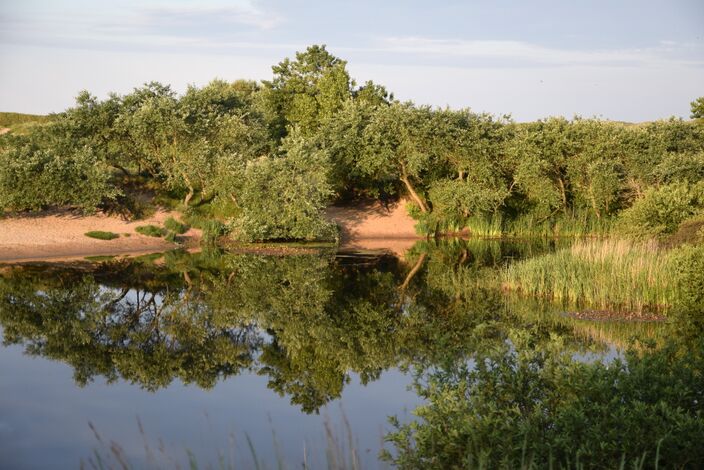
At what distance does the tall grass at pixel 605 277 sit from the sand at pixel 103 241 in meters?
12.8

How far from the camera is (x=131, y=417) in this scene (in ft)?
45.0

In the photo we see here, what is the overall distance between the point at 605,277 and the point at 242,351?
10.6 m

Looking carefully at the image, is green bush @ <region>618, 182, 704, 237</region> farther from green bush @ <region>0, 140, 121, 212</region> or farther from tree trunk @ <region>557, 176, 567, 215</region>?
green bush @ <region>0, 140, 121, 212</region>

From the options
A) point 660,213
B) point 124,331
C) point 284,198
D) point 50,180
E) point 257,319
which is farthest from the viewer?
point 284,198

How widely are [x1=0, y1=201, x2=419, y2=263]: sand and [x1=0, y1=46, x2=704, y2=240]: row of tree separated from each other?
1.01m

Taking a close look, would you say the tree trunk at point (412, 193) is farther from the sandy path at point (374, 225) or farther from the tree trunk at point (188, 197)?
the tree trunk at point (188, 197)

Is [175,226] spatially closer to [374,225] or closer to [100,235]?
[100,235]

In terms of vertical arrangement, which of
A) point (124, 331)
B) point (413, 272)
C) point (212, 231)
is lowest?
point (413, 272)

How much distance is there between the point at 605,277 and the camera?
2303 centimetres

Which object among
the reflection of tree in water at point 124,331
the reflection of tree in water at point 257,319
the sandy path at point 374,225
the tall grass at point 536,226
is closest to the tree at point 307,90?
the sandy path at point 374,225

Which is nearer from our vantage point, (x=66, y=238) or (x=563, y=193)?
(x=66, y=238)

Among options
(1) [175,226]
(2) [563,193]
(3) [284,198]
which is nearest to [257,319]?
(3) [284,198]

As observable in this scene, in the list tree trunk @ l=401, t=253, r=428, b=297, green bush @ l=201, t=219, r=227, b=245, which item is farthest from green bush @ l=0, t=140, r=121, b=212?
tree trunk @ l=401, t=253, r=428, b=297

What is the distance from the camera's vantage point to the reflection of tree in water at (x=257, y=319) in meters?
16.8
